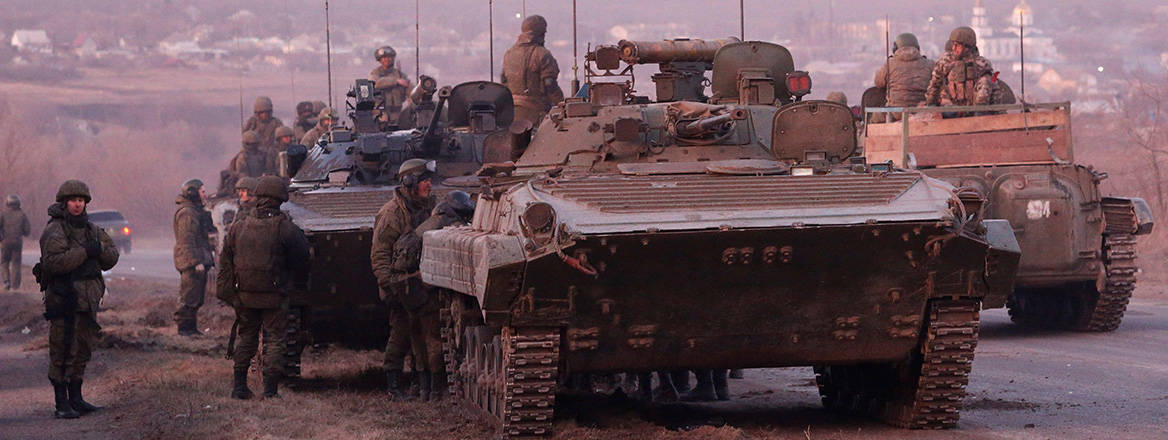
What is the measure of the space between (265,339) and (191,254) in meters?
7.97

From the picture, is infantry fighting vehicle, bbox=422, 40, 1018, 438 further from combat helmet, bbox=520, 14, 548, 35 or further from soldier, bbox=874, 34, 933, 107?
combat helmet, bbox=520, 14, 548, 35

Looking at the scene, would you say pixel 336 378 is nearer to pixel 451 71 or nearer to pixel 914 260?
pixel 914 260

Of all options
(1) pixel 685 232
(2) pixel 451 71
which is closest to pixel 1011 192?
(1) pixel 685 232

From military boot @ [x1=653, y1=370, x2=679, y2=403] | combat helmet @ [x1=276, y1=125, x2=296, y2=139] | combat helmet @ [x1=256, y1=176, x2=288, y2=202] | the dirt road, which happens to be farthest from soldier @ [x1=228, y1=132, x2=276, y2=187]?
military boot @ [x1=653, y1=370, x2=679, y2=403]

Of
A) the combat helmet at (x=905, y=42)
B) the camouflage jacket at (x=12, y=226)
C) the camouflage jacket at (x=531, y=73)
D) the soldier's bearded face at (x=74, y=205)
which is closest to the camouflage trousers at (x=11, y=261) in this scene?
the camouflage jacket at (x=12, y=226)

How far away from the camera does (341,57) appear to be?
11844cm

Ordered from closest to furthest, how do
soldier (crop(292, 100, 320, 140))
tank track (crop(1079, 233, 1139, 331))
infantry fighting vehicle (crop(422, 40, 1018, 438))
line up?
infantry fighting vehicle (crop(422, 40, 1018, 438))
tank track (crop(1079, 233, 1139, 331))
soldier (crop(292, 100, 320, 140))

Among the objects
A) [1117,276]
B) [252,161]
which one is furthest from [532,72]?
[1117,276]

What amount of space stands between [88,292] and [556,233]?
4.95 meters

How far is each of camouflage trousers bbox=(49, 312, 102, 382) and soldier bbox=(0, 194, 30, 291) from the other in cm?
1923

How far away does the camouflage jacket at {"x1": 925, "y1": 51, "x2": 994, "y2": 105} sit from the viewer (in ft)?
64.5

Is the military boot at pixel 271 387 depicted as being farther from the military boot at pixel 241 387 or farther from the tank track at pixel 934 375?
the tank track at pixel 934 375

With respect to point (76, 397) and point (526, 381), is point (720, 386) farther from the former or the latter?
point (76, 397)

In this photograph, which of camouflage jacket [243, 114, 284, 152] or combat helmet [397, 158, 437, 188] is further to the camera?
camouflage jacket [243, 114, 284, 152]
